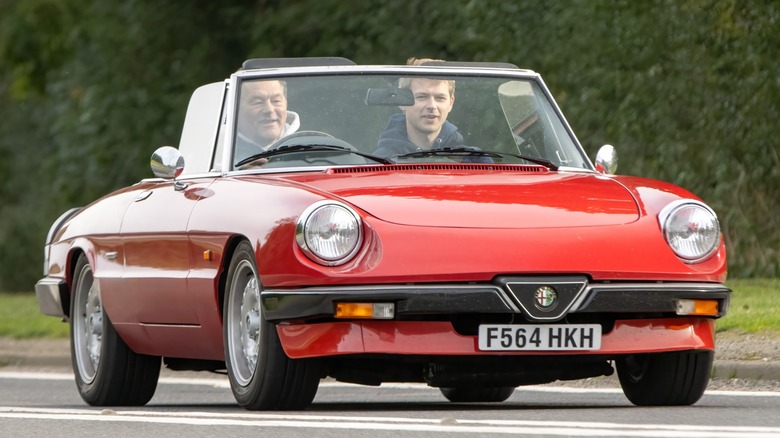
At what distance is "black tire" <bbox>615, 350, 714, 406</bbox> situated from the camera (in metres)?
8.12

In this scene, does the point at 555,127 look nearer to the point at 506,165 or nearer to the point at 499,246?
the point at 506,165

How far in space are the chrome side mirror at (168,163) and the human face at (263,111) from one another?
44 cm

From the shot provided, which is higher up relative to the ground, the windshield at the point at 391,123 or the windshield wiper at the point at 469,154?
the windshield at the point at 391,123

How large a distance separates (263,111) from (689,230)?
2253 millimetres

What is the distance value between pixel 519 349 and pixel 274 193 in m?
1.24

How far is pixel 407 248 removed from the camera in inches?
293

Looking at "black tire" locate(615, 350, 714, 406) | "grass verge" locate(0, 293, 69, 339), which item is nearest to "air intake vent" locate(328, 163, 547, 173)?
"black tire" locate(615, 350, 714, 406)

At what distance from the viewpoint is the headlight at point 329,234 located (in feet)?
24.5

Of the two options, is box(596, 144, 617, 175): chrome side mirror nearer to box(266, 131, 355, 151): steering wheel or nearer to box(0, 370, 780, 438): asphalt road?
box(0, 370, 780, 438): asphalt road

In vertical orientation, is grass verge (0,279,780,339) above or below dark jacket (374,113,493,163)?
below

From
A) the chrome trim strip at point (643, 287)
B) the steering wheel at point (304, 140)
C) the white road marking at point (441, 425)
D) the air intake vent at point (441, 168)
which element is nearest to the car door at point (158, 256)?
the steering wheel at point (304, 140)

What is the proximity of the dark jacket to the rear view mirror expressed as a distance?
93mm

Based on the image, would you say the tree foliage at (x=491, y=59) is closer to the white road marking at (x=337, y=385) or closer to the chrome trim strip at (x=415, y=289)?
the white road marking at (x=337, y=385)

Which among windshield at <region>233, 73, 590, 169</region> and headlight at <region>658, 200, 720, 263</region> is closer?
headlight at <region>658, 200, 720, 263</region>
